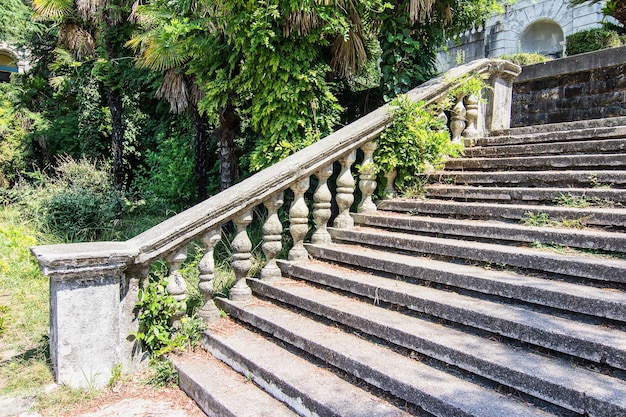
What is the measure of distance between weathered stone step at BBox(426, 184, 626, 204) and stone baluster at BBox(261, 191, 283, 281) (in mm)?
1619

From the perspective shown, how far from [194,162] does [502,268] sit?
7653 mm

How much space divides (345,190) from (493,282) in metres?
1.94

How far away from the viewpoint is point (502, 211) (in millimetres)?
3992

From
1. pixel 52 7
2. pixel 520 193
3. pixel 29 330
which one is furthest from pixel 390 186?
pixel 52 7

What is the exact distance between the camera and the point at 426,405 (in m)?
2.43

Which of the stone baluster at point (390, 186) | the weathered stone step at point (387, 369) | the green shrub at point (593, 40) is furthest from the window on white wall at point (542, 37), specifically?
the weathered stone step at point (387, 369)

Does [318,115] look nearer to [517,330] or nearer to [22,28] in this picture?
[517,330]

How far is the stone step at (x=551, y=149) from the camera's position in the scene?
4285mm

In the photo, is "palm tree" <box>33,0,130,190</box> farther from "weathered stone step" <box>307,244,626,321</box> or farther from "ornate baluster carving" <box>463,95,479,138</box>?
"weathered stone step" <box>307,244,626,321</box>

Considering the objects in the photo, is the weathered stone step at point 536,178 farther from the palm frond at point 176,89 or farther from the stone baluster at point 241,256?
the palm frond at point 176,89

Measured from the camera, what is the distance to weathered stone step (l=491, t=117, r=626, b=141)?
4.46 m

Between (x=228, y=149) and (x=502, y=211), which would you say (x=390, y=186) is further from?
(x=228, y=149)

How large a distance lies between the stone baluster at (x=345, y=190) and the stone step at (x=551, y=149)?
152cm

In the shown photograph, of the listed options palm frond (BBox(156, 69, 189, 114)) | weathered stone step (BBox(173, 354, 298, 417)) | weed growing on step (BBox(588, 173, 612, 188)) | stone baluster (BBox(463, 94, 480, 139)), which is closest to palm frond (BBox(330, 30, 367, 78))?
stone baluster (BBox(463, 94, 480, 139))
